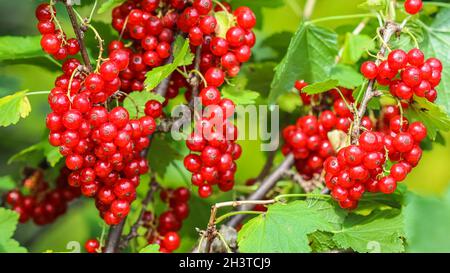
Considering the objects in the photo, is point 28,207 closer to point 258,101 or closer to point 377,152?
point 258,101

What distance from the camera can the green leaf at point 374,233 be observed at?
1.22m

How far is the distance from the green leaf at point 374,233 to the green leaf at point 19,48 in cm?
78

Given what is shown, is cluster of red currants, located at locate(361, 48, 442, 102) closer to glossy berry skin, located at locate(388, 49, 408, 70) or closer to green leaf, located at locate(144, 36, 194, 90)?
glossy berry skin, located at locate(388, 49, 408, 70)

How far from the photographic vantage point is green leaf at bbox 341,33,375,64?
148 centimetres

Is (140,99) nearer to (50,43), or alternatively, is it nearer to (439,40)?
(50,43)

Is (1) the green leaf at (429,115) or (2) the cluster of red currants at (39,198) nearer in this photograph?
(1) the green leaf at (429,115)

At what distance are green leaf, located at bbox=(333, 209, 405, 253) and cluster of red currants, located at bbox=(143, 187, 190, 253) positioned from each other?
0.36 meters

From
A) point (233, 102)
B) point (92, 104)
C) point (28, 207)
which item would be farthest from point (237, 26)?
point (28, 207)

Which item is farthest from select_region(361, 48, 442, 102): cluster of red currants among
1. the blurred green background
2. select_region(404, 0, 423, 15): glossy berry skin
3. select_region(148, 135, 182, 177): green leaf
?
the blurred green background

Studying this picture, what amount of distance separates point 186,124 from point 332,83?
1.04 ft

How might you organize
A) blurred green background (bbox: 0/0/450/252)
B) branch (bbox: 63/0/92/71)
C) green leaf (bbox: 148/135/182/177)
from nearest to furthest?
branch (bbox: 63/0/92/71) → green leaf (bbox: 148/135/182/177) → blurred green background (bbox: 0/0/450/252)

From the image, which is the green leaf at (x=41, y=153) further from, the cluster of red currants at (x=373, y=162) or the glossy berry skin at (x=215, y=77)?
the cluster of red currants at (x=373, y=162)

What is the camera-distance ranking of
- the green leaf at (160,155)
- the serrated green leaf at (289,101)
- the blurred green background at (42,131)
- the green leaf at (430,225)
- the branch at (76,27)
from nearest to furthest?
the green leaf at (430,225)
the branch at (76,27)
the green leaf at (160,155)
the serrated green leaf at (289,101)
the blurred green background at (42,131)

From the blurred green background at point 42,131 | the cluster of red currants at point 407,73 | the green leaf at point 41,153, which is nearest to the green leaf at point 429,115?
the cluster of red currants at point 407,73
